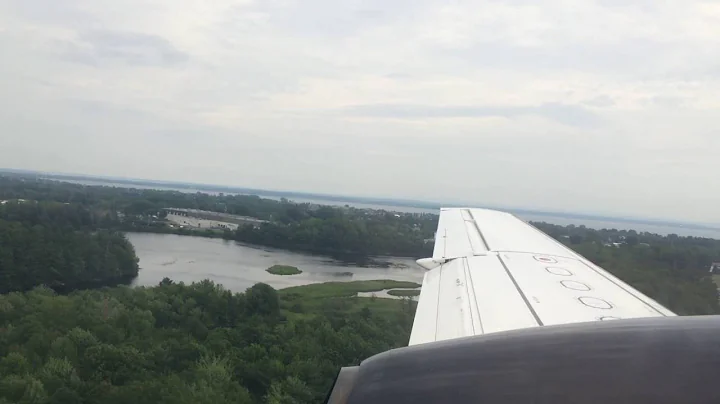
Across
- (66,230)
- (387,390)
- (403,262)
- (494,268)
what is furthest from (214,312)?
(66,230)

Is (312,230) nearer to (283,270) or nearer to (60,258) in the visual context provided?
(283,270)

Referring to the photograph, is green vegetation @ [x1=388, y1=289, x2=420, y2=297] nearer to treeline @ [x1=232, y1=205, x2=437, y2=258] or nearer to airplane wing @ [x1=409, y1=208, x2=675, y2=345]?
treeline @ [x1=232, y1=205, x2=437, y2=258]

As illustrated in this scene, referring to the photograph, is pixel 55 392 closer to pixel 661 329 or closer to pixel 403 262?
pixel 661 329

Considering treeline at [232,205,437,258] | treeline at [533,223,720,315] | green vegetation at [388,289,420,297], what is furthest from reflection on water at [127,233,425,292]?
treeline at [533,223,720,315]

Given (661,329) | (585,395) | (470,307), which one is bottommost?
(470,307)

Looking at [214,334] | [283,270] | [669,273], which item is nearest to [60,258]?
[283,270]

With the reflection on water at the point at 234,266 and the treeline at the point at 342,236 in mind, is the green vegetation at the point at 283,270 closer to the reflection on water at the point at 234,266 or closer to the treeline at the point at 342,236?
the reflection on water at the point at 234,266

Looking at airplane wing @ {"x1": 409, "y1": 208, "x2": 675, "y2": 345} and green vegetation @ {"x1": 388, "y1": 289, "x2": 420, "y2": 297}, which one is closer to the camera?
airplane wing @ {"x1": 409, "y1": 208, "x2": 675, "y2": 345}
